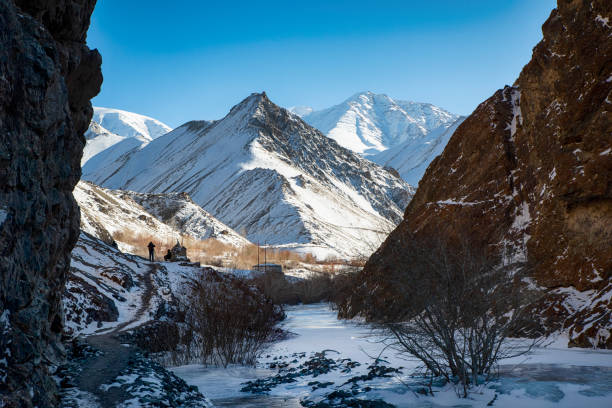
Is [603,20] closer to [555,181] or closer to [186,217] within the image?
[555,181]

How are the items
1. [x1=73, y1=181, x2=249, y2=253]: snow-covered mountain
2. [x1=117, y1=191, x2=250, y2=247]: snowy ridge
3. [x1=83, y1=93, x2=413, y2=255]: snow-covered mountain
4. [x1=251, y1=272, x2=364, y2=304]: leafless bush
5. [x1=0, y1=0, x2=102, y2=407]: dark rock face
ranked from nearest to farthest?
[x1=0, y1=0, x2=102, y2=407]: dark rock face, [x1=251, y1=272, x2=364, y2=304]: leafless bush, [x1=73, y1=181, x2=249, y2=253]: snow-covered mountain, [x1=117, y1=191, x2=250, y2=247]: snowy ridge, [x1=83, y1=93, x2=413, y2=255]: snow-covered mountain

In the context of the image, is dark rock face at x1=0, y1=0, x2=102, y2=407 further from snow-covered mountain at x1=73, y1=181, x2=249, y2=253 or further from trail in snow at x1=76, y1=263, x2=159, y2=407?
snow-covered mountain at x1=73, y1=181, x2=249, y2=253

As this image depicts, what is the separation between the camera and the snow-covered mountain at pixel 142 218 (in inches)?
2579

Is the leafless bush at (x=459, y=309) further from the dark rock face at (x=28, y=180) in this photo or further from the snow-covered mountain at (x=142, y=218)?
the snow-covered mountain at (x=142, y=218)

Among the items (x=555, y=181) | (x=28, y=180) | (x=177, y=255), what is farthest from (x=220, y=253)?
(x=28, y=180)

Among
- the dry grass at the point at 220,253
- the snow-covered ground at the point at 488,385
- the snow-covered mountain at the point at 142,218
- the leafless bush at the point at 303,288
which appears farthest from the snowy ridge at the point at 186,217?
the snow-covered ground at the point at 488,385

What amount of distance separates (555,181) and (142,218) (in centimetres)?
7559

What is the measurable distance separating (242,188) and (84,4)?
121307 mm

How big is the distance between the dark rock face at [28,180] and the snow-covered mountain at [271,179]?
85.2 meters

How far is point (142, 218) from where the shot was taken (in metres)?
83.1

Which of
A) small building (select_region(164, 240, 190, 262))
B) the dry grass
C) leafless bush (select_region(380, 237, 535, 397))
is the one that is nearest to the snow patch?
leafless bush (select_region(380, 237, 535, 397))

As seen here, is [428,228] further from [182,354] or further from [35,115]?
[35,115]

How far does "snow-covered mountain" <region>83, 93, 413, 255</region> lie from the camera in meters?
114

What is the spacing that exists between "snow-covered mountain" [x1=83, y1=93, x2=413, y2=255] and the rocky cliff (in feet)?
236
